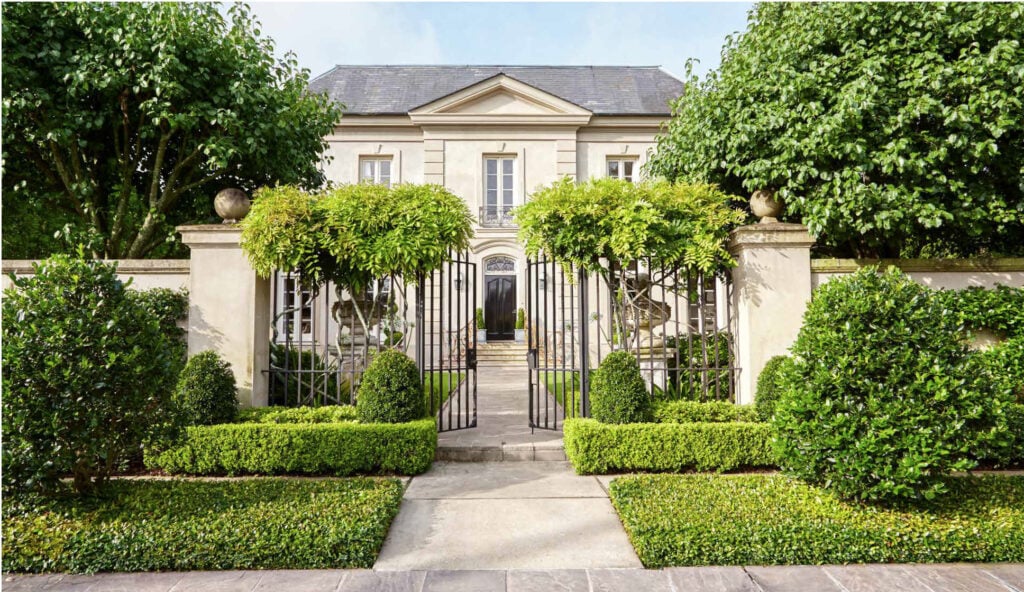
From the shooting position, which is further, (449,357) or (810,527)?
(449,357)

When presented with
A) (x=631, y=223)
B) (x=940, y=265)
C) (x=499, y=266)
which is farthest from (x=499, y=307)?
(x=940, y=265)

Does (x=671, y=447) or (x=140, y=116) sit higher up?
(x=140, y=116)

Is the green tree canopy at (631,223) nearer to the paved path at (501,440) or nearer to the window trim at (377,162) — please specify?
the paved path at (501,440)

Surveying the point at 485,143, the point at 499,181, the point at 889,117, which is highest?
the point at 485,143

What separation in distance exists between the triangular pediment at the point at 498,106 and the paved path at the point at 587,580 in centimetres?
1572

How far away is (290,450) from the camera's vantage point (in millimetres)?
5059

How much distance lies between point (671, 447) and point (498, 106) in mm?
14628

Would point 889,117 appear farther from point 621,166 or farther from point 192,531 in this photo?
point 621,166

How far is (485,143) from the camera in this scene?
56.1ft

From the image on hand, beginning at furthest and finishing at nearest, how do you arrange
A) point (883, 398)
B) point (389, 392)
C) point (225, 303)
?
point (225, 303) < point (389, 392) < point (883, 398)

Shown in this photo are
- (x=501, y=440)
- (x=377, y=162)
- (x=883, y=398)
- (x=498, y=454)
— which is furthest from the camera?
(x=377, y=162)

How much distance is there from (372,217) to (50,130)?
434cm

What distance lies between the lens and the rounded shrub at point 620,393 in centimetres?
532

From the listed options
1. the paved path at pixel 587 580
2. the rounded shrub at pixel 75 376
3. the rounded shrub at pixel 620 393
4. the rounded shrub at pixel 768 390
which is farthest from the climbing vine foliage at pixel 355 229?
the rounded shrub at pixel 768 390
